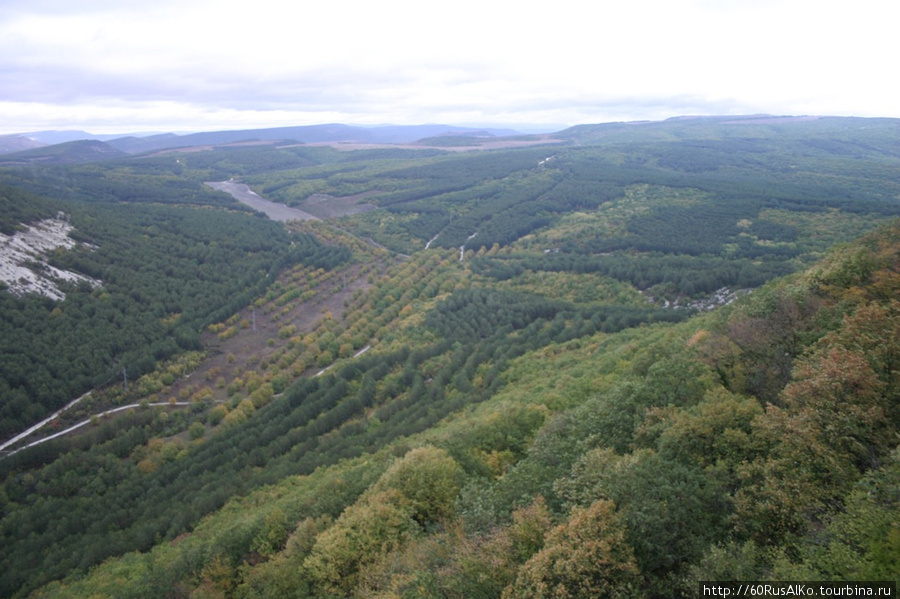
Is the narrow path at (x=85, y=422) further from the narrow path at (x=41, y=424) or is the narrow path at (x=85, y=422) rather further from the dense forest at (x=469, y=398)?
the dense forest at (x=469, y=398)

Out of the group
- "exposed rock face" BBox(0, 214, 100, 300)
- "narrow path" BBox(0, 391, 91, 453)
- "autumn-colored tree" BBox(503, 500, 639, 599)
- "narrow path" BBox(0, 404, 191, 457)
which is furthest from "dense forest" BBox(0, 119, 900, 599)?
"exposed rock face" BBox(0, 214, 100, 300)

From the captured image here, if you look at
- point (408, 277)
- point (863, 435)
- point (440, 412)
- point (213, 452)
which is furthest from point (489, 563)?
point (408, 277)

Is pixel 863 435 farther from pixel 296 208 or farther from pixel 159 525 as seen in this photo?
pixel 296 208

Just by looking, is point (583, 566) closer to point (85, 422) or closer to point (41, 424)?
point (85, 422)

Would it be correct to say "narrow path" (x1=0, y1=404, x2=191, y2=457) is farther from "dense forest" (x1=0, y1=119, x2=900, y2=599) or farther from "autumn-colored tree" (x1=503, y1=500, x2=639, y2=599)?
"autumn-colored tree" (x1=503, y1=500, x2=639, y2=599)

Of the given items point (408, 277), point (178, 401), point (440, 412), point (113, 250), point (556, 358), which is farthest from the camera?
point (408, 277)

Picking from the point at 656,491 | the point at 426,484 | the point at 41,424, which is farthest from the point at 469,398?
the point at 41,424
